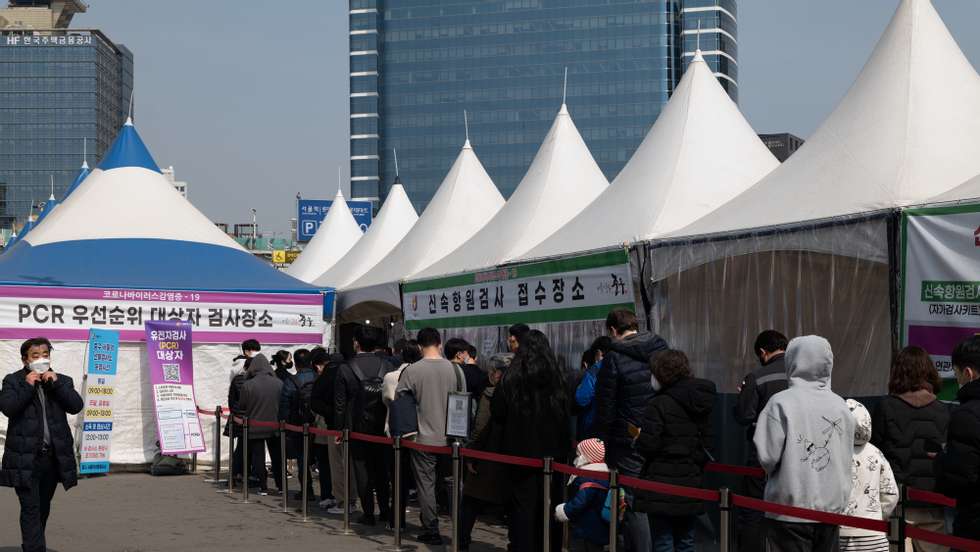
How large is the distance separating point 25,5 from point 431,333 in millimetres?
177412

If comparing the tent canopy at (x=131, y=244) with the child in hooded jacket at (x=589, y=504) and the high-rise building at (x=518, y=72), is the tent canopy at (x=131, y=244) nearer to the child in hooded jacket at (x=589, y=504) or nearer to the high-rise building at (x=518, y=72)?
the child in hooded jacket at (x=589, y=504)

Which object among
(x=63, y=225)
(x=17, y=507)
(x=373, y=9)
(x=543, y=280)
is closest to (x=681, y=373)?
(x=543, y=280)

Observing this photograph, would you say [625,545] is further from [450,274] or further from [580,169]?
[580,169]

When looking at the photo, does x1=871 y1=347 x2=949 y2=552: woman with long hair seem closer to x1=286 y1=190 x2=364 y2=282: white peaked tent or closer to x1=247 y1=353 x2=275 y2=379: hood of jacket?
x1=247 y1=353 x2=275 y2=379: hood of jacket

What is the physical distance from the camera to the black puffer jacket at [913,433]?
6.39 metres

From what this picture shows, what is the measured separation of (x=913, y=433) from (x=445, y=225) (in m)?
13.0

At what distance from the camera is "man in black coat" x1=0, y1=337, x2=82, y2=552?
25.9 feet

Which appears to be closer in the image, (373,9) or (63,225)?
(63,225)

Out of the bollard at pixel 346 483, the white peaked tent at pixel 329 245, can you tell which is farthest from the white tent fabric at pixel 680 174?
the white peaked tent at pixel 329 245

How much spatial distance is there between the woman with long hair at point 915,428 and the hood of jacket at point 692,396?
96 cm

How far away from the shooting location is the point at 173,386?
50.2ft

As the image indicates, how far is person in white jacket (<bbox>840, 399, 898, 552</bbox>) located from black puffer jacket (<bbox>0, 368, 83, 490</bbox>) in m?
5.10

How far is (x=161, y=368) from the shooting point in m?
15.2

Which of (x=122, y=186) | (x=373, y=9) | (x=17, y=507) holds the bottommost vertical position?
(x=17, y=507)
